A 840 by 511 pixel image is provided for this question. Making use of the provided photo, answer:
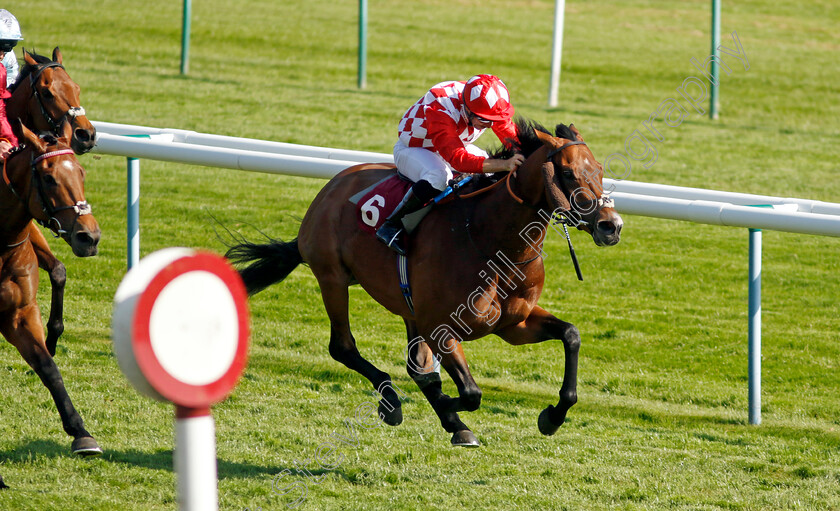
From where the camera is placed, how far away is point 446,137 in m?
4.20

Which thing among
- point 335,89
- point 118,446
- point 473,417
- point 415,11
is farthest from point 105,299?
point 415,11

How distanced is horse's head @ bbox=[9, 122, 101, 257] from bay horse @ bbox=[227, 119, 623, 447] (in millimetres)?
1158

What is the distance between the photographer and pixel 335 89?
1447 cm

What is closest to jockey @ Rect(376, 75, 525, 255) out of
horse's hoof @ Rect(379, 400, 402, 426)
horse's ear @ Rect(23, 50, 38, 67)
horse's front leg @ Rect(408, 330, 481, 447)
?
horse's front leg @ Rect(408, 330, 481, 447)

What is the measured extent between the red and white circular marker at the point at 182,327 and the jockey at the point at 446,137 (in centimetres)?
294

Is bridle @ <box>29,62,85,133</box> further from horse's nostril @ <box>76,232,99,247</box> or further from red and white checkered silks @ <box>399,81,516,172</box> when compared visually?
red and white checkered silks @ <box>399,81,516,172</box>

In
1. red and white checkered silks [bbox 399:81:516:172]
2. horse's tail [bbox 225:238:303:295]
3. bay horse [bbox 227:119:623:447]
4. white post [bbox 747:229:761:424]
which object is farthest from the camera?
horse's tail [bbox 225:238:303:295]

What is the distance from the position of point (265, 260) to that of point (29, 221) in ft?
4.19

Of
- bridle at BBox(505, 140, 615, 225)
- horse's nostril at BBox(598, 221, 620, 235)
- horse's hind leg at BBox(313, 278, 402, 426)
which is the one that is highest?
bridle at BBox(505, 140, 615, 225)

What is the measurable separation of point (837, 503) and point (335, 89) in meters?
11.4

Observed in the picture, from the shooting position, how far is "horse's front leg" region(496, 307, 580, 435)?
414 centimetres

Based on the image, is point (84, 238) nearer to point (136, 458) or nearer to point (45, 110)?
point (136, 458)

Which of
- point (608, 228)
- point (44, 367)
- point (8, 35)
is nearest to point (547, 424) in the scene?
point (608, 228)

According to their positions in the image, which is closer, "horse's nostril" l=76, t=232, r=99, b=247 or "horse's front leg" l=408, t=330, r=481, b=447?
"horse's nostril" l=76, t=232, r=99, b=247
